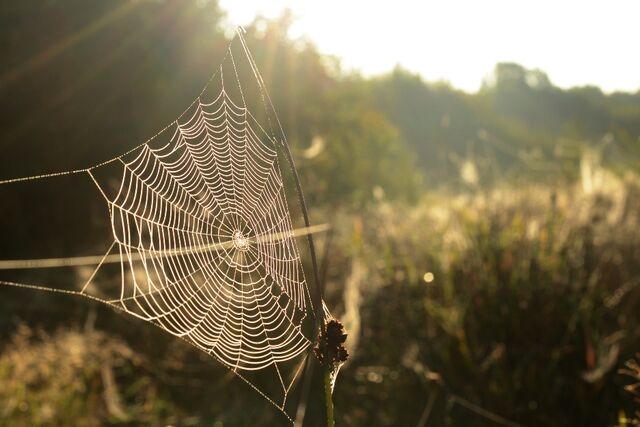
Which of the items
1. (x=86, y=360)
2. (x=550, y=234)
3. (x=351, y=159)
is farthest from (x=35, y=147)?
(x=550, y=234)

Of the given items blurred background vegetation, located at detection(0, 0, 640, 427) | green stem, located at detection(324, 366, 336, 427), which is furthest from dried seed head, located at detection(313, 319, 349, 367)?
blurred background vegetation, located at detection(0, 0, 640, 427)

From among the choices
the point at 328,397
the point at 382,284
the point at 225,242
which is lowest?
the point at 328,397

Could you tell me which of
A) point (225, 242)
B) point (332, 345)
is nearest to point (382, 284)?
point (225, 242)

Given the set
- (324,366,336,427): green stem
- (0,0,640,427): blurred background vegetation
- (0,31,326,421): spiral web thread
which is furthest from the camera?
(0,0,640,427): blurred background vegetation

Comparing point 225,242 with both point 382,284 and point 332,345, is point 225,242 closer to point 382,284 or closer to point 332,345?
point 332,345

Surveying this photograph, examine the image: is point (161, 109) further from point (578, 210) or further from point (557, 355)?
point (557, 355)

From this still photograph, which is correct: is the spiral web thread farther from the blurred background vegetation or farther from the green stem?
the blurred background vegetation

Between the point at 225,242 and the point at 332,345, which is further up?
the point at 225,242

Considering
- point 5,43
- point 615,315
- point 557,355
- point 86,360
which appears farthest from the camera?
point 5,43
